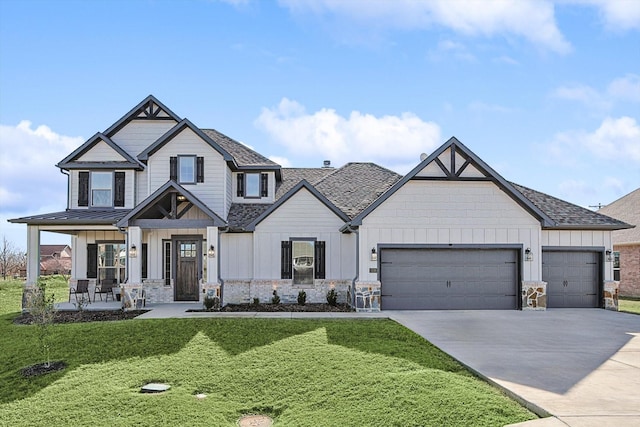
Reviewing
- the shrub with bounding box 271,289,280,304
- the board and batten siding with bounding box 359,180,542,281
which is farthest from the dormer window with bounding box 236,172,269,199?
the board and batten siding with bounding box 359,180,542,281

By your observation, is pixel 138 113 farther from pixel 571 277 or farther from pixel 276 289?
pixel 571 277

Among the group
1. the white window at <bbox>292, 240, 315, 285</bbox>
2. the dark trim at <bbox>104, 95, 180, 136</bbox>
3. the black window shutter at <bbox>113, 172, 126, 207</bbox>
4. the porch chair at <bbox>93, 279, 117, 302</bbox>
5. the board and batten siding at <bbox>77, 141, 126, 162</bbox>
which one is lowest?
the porch chair at <bbox>93, 279, 117, 302</bbox>

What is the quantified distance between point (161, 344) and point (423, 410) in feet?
22.0

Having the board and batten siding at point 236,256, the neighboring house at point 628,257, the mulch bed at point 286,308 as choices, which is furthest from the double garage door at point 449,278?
the neighboring house at point 628,257

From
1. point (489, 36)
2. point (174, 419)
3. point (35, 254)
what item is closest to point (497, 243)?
point (489, 36)

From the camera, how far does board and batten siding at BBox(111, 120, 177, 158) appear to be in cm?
1986

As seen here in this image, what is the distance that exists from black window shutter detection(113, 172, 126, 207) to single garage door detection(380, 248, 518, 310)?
11.1 m

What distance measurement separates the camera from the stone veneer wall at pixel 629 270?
23391 millimetres

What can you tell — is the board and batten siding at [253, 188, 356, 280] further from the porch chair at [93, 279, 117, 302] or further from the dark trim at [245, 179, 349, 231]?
the porch chair at [93, 279, 117, 302]

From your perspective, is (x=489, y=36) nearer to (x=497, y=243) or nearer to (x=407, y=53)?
(x=407, y=53)

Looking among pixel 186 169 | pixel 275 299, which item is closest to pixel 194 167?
pixel 186 169

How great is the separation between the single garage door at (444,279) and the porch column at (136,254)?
28.6 feet

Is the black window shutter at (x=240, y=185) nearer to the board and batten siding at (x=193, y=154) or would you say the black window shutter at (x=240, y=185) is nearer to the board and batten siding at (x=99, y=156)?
the board and batten siding at (x=193, y=154)

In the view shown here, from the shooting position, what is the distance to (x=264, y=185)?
792 inches
